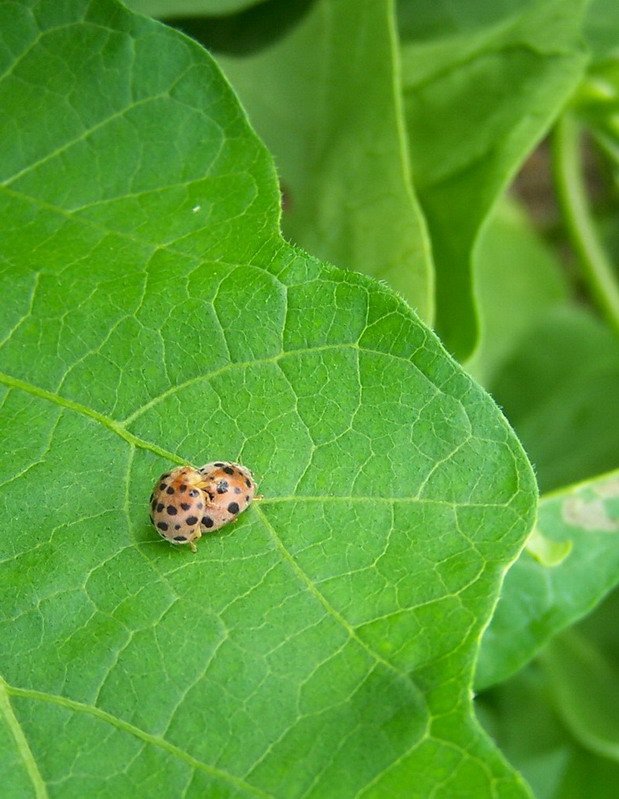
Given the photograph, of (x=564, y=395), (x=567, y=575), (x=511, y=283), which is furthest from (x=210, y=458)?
(x=511, y=283)

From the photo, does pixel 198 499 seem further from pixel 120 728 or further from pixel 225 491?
pixel 120 728

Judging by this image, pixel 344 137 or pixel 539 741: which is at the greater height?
pixel 344 137

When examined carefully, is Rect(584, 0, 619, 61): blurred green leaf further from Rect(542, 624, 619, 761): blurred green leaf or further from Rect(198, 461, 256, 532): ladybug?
Rect(198, 461, 256, 532): ladybug

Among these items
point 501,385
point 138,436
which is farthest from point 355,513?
point 501,385

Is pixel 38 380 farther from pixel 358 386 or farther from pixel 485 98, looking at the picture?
pixel 485 98

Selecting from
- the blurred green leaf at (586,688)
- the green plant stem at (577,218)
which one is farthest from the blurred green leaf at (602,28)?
the blurred green leaf at (586,688)

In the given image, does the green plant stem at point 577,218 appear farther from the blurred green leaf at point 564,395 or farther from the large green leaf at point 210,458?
the large green leaf at point 210,458
